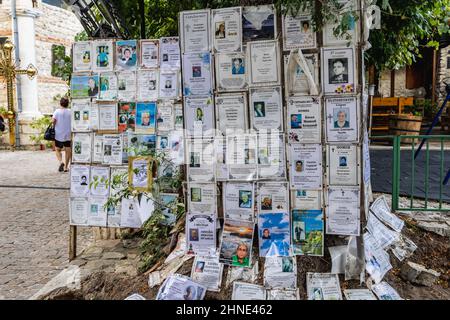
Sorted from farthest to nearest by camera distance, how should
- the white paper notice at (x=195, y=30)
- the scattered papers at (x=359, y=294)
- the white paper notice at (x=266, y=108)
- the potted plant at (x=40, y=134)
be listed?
the potted plant at (x=40, y=134) → the white paper notice at (x=195, y=30) → the white paper notice at (x=266, y=108) → the scattered papers at (x=359, y=294)

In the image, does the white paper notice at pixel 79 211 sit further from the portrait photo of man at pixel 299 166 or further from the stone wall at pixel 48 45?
the stone wall at pixel 48 45

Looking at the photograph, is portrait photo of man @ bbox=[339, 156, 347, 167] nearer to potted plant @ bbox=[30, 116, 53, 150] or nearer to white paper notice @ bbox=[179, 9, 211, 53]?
white paper notice @ bbox=[179, 9, 211, 53]

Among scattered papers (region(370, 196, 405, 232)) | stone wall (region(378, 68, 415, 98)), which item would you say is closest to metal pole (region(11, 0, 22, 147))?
stone wall (region(378, 68, 415, 98))

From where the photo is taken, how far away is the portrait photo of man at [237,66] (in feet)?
11.6

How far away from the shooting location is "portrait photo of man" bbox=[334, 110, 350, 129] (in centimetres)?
338

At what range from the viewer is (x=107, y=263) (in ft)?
13.7

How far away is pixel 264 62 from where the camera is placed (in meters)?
3.46

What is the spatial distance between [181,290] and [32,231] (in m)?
3.40

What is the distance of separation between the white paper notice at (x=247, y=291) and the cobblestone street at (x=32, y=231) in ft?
6.25

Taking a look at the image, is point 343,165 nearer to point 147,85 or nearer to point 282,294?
point 282,294

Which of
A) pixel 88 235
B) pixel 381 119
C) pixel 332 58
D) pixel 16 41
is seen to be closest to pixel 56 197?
pixel 88 235

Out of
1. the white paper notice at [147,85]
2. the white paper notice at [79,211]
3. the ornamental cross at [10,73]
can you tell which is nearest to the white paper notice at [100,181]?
the white paper notice at [79,211]

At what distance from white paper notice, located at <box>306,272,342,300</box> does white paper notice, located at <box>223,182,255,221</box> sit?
2.19 feet

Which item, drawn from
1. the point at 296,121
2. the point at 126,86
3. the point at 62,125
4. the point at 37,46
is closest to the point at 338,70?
the point at 296,121
